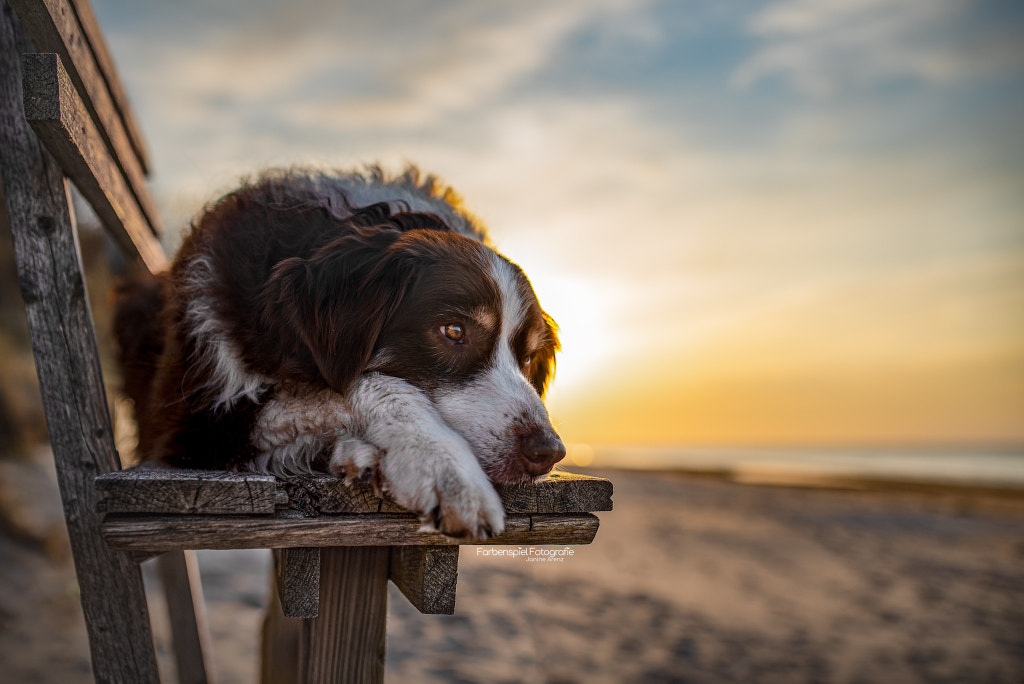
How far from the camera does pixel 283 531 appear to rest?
1521 mm

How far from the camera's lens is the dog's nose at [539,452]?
1.75 meters

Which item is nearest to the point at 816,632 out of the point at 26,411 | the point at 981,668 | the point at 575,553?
the point at 981,668

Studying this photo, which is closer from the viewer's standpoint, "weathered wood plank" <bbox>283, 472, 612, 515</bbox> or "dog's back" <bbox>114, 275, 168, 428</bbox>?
"weathered wood plank" <bbox>283, 472, 612, 515</bbox>

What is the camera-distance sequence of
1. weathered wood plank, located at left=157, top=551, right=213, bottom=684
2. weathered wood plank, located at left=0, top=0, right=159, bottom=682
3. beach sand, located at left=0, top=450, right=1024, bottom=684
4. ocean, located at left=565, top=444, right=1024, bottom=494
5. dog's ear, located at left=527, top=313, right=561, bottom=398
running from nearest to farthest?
1. weathered wood plank, located at left=0, top=0, right=159, bottom=682
2. dog's ear, located at left=527, top=313, right=561, bottom=398
3. weathered wood plank, located at left=157, top=551, right=213, bottom=684
4. beach sand, located at left=0, top=450, right=1024, bottom=684
5. ocean, located at left=565, top=444, right=1024, bottom=494

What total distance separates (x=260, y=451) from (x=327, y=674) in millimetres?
717

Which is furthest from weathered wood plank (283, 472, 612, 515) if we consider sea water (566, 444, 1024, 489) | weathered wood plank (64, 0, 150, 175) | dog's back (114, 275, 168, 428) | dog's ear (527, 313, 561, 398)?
sea water (566, 444, 1024, 489)

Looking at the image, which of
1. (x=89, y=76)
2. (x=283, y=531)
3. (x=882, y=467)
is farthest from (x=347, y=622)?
(x=882, y=467)

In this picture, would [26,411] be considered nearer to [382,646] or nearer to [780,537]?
[382,646]

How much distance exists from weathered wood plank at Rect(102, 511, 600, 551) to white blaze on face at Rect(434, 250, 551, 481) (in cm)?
16

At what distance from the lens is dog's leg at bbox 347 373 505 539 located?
151 cm

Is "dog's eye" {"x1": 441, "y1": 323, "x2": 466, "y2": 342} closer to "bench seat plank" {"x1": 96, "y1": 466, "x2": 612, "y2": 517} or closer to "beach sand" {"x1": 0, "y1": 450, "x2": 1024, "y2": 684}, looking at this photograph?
"bench seat plank" {"x1": 96, "y1": 466, "x2": 612, "y2": 517}

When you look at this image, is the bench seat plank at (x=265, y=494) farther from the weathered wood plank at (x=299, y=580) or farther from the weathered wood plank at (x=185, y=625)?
the weathered wood plank at (x=185, y=625)

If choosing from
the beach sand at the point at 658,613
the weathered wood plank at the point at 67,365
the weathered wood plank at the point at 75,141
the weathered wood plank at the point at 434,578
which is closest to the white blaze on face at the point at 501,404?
the weathered wood plank at the point at 434,578

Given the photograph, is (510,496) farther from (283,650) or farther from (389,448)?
(283,650)
